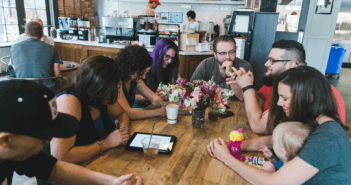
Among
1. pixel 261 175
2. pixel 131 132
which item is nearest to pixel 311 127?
pixel 261 175

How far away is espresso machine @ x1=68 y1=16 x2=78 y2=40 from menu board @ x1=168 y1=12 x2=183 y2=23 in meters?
3.40

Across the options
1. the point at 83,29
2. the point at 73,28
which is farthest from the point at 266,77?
the point at 73,28

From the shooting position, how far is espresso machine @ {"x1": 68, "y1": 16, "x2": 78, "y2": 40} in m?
5.34

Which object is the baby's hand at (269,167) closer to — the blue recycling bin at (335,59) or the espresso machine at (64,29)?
the espresso machine at (64,29)

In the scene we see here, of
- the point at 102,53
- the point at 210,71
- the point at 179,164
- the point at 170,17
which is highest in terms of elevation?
the point at 170,17

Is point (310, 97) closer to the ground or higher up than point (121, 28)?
closer to the ground

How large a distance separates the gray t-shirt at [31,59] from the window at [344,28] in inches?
445

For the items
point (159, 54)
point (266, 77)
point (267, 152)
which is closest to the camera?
point (267, 152)

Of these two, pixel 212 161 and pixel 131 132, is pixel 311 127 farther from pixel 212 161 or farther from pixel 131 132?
pixel 131 132

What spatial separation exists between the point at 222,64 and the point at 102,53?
3421mm

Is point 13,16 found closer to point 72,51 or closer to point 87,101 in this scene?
point 72,51

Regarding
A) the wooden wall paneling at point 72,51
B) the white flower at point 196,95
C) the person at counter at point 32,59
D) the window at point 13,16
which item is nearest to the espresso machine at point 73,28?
the wooden wall paneling at point 72,51

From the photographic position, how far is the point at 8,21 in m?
5.38

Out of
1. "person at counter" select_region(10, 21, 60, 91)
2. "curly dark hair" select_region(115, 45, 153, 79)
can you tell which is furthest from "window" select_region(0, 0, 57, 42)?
"curly dark hair" select_region(115, 45, 153, 79)
